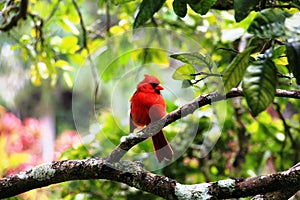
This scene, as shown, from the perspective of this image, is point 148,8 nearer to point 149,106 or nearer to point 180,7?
point 180,7

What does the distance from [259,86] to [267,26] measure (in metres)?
0.06

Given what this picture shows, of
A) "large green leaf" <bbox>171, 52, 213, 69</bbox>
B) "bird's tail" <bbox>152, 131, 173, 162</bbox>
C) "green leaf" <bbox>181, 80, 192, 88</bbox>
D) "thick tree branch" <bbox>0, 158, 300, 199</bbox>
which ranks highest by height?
"large green leaf" <bbox>171, 52, 213, 69</bbox>

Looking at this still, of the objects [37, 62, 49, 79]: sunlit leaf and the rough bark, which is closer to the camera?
the rough bark

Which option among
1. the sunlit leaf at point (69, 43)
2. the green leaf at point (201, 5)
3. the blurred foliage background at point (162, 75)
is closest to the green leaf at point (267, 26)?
the blurred foliage background at point (162, 75)

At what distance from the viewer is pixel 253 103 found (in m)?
0.40

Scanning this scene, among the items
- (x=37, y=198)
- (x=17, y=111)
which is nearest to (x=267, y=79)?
(x=37, y=198)

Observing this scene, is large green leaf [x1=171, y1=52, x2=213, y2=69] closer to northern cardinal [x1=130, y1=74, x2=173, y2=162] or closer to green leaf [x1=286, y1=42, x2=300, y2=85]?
northern cardinal [x1=130, y1=74, x2=173, y2=162]

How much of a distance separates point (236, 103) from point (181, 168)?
286 millimetres

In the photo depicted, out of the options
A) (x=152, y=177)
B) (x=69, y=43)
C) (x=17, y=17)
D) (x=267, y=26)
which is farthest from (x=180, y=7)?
(x=69, y=43)

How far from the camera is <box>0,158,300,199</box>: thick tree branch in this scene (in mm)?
620

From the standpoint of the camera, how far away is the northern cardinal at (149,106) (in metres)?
0.61

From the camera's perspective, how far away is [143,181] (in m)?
0.69

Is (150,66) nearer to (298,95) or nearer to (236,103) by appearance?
(298,95)

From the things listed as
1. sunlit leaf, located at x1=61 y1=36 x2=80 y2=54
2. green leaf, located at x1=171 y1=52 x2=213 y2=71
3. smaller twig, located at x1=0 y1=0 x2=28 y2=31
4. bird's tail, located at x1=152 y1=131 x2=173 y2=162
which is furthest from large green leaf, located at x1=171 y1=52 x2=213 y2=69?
sunlit leaf, located at x1=61 y1=36 x2=80 y2=54
